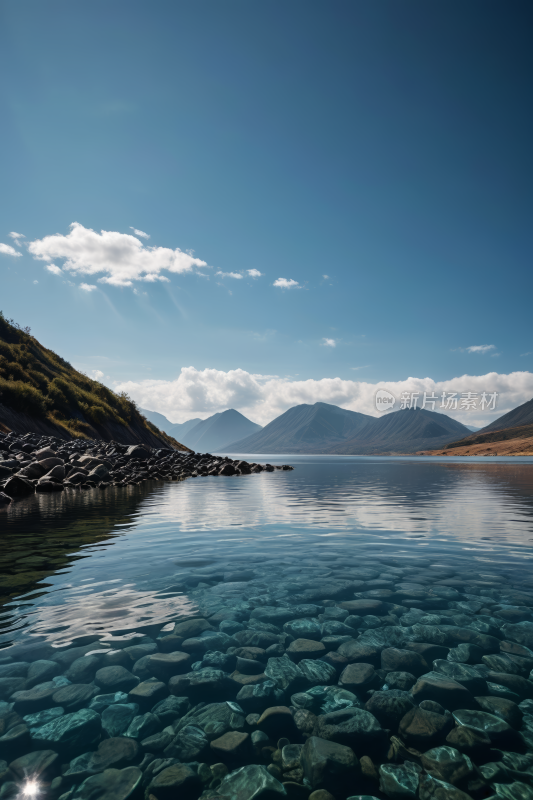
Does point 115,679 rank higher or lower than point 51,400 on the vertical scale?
lower

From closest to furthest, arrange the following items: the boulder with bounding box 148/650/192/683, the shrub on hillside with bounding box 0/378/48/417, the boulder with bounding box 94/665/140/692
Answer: the boulder with bounding box 94/665/140/692 < the boulder with bounding box 148/650/192/683 < the shrub on hillside with bounding box 0/378/48/417

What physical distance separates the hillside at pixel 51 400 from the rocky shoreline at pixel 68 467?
405 cm

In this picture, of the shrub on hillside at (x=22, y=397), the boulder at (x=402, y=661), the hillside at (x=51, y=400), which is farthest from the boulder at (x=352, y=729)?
the shrub on hillside at (x=22, y=397)

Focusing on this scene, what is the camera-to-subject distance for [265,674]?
4.51 m

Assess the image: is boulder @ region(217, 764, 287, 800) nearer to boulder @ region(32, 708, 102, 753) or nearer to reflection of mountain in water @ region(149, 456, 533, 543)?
boulder @ region(32, 708, 102, 753)

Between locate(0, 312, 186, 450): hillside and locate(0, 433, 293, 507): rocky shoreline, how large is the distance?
4054mm

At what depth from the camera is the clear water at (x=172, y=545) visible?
6.44 metres

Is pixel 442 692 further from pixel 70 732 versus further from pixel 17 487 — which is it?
pixel 17 487

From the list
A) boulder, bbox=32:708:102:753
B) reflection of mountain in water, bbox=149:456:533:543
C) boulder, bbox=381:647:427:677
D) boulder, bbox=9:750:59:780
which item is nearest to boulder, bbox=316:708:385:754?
boulder, bbox=381:647:427:677

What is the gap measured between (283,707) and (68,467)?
2678cm

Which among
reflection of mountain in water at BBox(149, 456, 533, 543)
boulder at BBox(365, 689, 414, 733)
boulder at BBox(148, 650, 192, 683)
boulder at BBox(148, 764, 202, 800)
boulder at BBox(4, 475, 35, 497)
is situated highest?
boulder at BBox(4, 475, 35, 497)

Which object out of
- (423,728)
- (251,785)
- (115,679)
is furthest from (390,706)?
(115,679)

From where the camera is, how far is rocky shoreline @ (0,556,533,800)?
3.09 m

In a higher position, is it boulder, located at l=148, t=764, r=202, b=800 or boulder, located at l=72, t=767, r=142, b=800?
boulder, located at l=72, t=767, r=142, b=800
